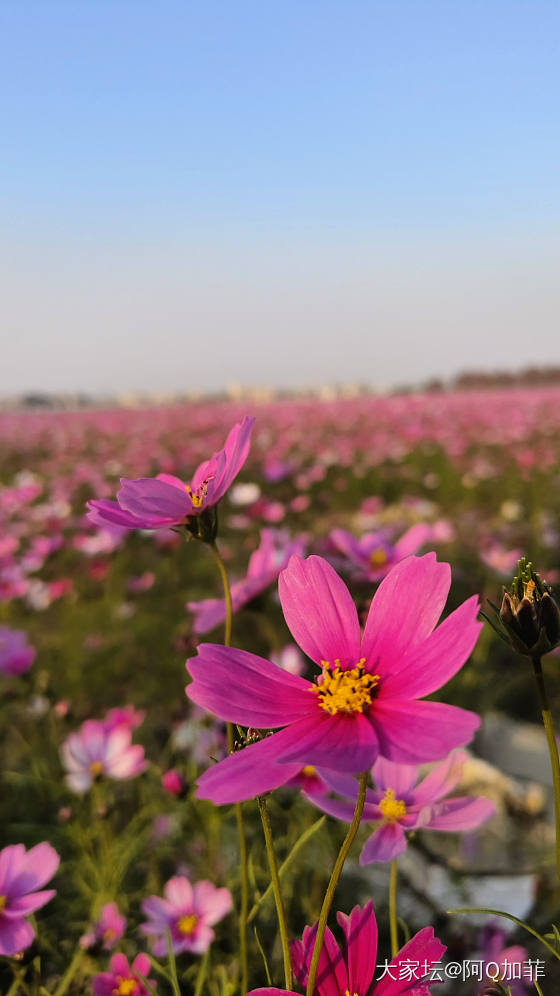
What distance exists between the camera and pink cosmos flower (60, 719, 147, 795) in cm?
91

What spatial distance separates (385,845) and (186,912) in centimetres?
38

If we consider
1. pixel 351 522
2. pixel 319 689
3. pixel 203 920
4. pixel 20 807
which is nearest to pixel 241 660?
pixel 319 689

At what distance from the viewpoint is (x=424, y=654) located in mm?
352

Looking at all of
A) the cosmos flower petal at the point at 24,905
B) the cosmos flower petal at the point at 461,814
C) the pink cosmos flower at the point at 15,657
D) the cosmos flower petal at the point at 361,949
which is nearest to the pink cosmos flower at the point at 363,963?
the cosmos flower petal at the point at 361,949

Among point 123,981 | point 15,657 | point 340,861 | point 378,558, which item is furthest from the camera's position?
point 15,657

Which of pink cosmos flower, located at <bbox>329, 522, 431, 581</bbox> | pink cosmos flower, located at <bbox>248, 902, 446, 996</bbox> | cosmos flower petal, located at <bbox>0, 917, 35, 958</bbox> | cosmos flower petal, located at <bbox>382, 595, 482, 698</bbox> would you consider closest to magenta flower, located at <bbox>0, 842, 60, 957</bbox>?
cosmos flower petal, located at <bbox>0, 917, 35, 958</bbox>

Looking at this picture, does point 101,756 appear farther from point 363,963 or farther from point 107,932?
point 363,963

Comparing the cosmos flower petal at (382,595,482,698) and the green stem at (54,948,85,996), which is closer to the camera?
the cosmos flower petal at (382,595,482,698)

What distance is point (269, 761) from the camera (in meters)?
0.31

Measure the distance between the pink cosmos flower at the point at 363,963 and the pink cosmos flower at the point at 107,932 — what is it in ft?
1.26

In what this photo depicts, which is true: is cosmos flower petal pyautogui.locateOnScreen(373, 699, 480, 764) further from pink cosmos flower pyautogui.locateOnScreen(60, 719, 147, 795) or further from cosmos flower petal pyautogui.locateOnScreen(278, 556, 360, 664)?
pink cosmos flower pyautogui.locateOnScreen(60, 719, 147, 795)

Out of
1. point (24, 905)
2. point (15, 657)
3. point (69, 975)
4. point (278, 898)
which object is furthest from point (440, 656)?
point (15, 657)

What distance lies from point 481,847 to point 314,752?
1048 millimetres

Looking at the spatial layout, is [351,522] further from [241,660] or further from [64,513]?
[241,660]
